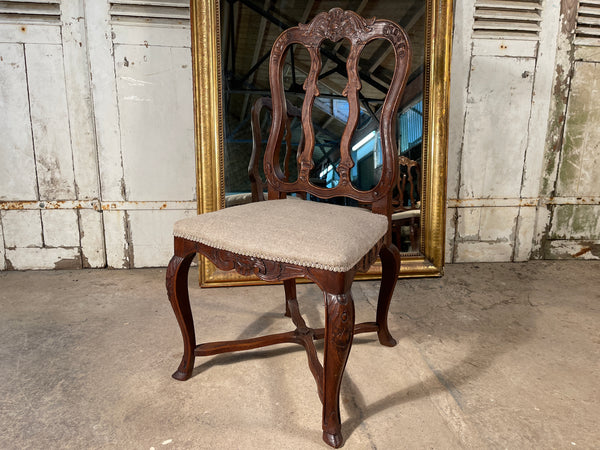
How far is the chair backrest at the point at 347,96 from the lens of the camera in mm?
1333

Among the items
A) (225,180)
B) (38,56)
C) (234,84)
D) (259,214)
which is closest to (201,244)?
(259,214)

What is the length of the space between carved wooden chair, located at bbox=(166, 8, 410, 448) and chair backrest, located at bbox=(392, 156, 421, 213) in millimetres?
1026

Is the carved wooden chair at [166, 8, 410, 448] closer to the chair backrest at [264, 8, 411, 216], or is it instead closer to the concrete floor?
the chair backrest at [264, 8, 411, 216]

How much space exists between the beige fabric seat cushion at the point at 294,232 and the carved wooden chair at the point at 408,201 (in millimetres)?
1123

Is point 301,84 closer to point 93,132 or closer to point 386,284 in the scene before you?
point 386,284

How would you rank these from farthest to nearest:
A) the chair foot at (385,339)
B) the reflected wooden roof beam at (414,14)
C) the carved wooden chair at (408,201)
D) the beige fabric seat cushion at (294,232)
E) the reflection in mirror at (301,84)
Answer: the carved wooden chair at (408,201), the reflected wooden roof beam at (414,14), the reflection in mirror at (301,84), the chair foot at (385,339), the beige fabric seat cushion at (294,232)

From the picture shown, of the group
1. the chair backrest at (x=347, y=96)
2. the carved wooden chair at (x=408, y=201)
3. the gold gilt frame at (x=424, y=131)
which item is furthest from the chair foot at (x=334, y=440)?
the carved wooden chair at (x=408, y=201)

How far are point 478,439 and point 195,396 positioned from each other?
0.87 metres

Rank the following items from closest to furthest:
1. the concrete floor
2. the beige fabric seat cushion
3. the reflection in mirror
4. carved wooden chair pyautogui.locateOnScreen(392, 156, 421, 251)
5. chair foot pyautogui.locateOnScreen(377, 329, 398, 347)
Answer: the beige fabric seat cushion
the concrete floor
chair foot pyautogui.locateOnScreen(377, 329, 398, 347)
the reflection in mirror
carved wooden chair pyautogui.locateOnScreen(392, 156, 421, 251)

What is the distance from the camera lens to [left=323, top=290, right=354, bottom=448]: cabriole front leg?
1.01m

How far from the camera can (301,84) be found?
2094mm

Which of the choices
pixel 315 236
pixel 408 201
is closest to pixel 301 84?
pixel 408 201

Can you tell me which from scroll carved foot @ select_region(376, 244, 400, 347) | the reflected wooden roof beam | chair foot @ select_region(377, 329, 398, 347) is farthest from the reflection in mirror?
chair foot @ select_region(377, 329, 398, 347)

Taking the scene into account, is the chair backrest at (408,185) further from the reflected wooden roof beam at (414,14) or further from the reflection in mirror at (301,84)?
the reflected wooden roof beam at (414,14)
